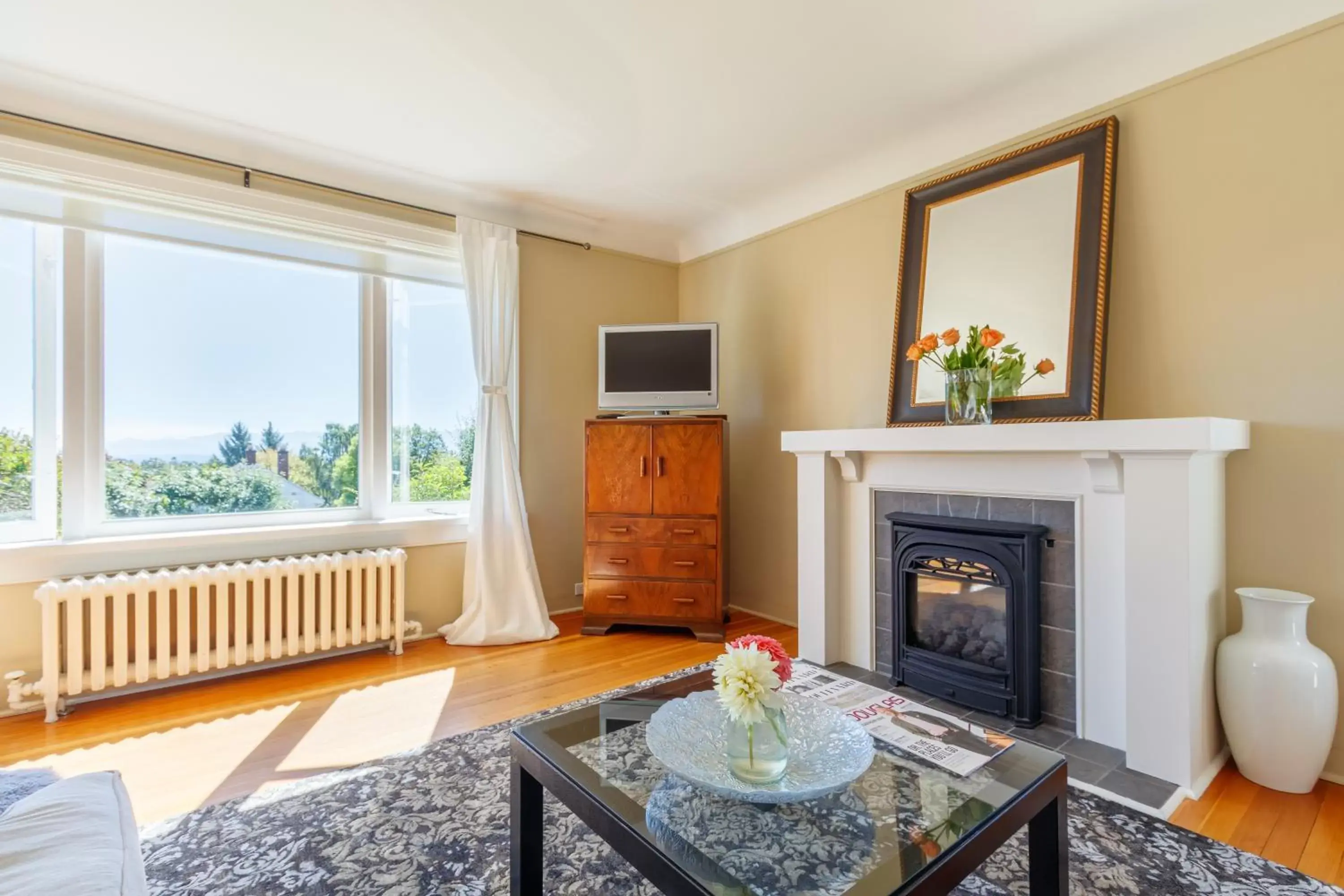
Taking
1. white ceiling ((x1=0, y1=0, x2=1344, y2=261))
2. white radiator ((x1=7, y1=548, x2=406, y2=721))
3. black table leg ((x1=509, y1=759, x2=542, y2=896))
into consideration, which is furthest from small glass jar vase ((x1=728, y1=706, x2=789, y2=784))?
white radiator ((x1=7, y1=548, x2=406, y2=721))

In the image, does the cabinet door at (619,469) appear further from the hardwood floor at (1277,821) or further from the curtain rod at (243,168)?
the hardwood floor at (1277,821)

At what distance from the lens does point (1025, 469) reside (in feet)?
7.72

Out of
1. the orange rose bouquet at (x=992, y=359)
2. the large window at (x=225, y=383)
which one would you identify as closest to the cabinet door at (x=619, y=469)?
the large window at (x=225, y=383)

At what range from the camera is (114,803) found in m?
0.99

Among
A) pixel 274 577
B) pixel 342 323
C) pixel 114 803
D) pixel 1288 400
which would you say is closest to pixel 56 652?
pixel 274 577

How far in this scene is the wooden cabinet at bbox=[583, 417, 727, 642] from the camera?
136 inches

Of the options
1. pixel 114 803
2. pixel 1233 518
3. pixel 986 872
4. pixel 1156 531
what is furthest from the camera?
pixel 1233 518

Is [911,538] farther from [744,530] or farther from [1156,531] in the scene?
[744,530]

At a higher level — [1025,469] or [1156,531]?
[1025,469]

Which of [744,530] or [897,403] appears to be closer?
[897,403]

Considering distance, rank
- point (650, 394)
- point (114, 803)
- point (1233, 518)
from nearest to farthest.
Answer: point (114, 803) < point (1233, 518) < point (650, 394)

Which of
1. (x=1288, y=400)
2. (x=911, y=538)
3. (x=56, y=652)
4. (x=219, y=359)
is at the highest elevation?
(x=219, y=359)

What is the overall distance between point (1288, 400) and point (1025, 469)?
0.77 m

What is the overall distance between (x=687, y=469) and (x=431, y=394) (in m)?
1.56
